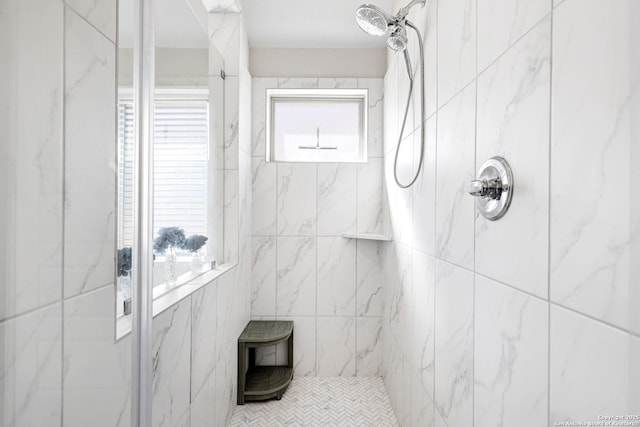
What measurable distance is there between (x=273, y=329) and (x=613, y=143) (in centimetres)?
Result: 218

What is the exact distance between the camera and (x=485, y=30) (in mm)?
925

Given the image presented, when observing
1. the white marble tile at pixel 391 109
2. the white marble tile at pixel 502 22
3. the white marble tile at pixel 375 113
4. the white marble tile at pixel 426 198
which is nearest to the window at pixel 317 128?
the white marble tile at pixel 375 113

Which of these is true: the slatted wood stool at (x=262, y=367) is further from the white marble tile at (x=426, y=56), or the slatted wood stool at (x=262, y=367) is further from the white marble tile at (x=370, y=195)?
the white marble tile at (x=426, y=56)

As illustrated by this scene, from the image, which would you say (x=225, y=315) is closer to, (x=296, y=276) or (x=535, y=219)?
(x=296, y=276)

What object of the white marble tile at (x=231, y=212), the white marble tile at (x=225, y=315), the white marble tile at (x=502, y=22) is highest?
the white marble tile at (x=502, y=22)

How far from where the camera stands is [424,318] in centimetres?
149

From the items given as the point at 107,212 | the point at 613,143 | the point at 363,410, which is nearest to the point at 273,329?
the point at 363,410

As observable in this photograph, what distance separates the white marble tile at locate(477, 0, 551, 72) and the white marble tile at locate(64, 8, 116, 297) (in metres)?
0.78

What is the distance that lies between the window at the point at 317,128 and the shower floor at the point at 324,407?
5.22 ft

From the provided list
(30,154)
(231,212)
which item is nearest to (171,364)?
(30,154)

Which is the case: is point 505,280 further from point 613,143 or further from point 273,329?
point 273,329

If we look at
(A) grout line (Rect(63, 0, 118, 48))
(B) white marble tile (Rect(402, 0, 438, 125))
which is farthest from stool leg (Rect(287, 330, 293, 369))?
(A) grout line (Rect(63, 0, 118, 48))

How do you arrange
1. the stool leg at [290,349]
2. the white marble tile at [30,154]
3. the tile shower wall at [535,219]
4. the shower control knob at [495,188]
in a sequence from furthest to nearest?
the stool leg at [290,349]
the shower control knob at [495,188]
the tile shower wall at [535,219]
the white marble tile at [30,154]

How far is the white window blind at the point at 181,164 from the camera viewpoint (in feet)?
4.07
